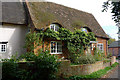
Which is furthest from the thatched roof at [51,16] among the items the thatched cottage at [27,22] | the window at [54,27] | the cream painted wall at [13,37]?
the cream painted wall at [13,37]

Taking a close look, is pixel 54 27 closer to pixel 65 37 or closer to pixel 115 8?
pixel 65 37

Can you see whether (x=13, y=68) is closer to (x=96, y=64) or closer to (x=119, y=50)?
(x=96, y=64)

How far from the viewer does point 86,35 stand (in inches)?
661

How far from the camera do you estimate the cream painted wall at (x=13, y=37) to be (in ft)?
45.8

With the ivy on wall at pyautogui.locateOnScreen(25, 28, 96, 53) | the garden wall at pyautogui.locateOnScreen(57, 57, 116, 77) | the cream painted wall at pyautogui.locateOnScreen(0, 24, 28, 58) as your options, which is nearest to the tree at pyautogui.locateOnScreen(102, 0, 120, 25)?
the garden wall at pyautogui.locateOnScreen(57, 57, 116, 77)

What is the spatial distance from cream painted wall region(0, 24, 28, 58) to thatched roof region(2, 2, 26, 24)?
67 centimetres

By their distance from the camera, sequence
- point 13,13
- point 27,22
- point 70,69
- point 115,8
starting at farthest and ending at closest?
point 27,22 → point 13,13 → point 70,69 → point 115,8

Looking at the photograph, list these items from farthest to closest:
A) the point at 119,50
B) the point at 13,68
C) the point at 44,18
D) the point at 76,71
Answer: the point at 119,50 < the point at 44,18 < the point at 76,71 < the point at 13,68

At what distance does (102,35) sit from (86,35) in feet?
19.3

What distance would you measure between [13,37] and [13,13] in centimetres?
265

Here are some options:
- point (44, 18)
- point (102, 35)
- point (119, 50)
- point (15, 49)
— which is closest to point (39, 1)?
point (44, 18)

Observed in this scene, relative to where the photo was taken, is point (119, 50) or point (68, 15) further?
point (119, 50)

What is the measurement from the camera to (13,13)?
583 inches

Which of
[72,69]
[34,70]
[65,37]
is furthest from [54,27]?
[34,70]
